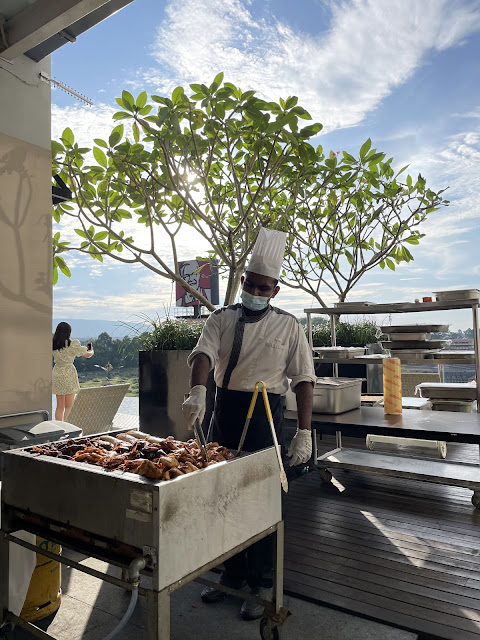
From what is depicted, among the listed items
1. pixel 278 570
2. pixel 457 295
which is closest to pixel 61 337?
pixel 457 295

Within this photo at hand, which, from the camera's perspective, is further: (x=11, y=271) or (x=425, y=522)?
(x=425, y=522)

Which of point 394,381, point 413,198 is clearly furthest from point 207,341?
point 413,198

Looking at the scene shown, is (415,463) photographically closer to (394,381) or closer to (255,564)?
(394,381)

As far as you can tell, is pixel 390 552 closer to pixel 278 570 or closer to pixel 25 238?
pixel 278 570

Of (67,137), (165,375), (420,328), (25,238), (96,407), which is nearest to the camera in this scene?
(25,238)

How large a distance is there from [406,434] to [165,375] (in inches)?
93.3

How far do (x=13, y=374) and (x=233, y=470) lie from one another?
1.76m

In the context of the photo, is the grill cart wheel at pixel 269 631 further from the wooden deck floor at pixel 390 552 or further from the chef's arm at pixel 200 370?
the chef's arm at pixel 200 370

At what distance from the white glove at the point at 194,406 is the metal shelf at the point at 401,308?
76.3 inches

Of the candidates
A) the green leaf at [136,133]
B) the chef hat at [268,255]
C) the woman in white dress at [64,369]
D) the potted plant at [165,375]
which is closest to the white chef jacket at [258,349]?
the chef hat at [268,255]

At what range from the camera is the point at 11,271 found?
264cm

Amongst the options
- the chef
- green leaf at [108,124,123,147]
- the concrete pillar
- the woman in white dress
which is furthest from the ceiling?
the woman in white dress

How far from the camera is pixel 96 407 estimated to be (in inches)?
157

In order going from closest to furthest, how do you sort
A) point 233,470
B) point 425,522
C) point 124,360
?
1. point 233,470
2. point 425,522
3. point 124,360
